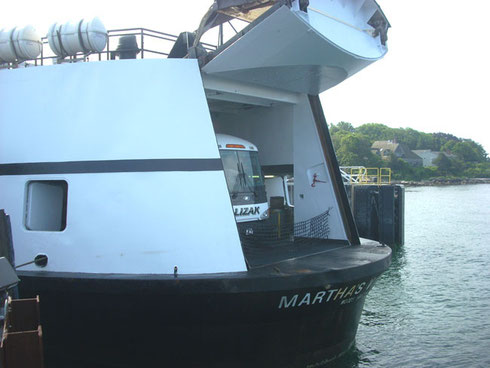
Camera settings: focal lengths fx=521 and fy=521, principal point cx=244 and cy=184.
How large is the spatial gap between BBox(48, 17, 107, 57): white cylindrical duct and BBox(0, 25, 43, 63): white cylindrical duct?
45 cm

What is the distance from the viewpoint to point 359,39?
7109 millimetres

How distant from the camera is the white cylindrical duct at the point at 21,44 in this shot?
7.95 meters

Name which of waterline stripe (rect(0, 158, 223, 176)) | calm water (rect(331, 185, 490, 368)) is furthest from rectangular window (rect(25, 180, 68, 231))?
calm water (rect(331, 185, 490, 368))

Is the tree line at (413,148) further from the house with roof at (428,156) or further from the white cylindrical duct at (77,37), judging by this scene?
the white cylindrical duct at (77,37)

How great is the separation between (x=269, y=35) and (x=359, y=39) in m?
1.56

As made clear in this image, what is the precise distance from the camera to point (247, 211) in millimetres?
8406

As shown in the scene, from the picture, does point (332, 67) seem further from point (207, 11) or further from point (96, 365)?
point (96, 365)

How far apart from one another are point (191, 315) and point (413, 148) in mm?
144880

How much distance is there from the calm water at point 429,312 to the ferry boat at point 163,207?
163cm

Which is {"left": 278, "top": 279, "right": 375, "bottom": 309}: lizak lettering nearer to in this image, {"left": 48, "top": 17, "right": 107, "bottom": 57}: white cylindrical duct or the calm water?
the calm water

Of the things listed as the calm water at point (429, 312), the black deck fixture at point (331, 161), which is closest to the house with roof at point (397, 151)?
the calm water at point (429, 312)

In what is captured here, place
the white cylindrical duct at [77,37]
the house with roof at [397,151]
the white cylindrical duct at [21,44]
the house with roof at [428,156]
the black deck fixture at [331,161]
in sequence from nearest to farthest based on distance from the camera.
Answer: the white cylindrical duct at [77,37], the white cylindrical duct at [21,44], the black deck fixture at [331,161], the house with roof at [397,151], the house with roof at [428,156]

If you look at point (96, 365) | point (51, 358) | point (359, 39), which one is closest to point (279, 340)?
point (96, 365)

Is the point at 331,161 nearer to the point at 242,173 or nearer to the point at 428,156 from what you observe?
the point at 242,173
